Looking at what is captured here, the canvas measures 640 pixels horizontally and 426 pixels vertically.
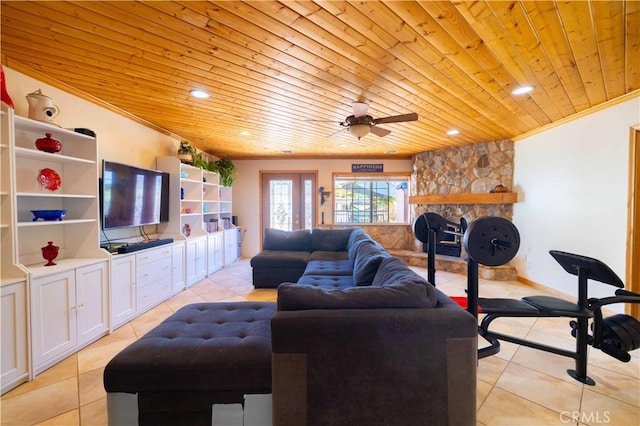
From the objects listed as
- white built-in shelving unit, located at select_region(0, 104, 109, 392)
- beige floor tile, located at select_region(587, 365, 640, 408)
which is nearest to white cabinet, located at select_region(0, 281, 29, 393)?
white built-in shelving unit, located at select_region(0, 104, 109, 392)

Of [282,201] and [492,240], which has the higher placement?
[282,201]

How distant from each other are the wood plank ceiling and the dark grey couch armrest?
5.81 ft

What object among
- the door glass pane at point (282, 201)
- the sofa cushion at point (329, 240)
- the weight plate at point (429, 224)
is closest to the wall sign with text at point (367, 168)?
the door glass pane at point (282, 201)

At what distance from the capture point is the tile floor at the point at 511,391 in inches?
62.8

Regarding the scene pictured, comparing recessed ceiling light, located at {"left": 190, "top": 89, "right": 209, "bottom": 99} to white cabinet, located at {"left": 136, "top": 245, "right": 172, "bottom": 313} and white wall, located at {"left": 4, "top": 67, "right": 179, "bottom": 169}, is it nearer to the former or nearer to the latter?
white wall, located at {"left": 4, "top": 67, "right": 179, "bottom": 169}

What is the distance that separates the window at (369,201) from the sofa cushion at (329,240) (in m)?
1.86

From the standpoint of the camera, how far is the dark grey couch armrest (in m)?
1.25

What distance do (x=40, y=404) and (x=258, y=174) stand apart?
5.19 meters

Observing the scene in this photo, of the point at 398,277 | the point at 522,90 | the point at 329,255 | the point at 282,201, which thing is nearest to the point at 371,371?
the point at 398,277

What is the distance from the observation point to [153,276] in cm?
327

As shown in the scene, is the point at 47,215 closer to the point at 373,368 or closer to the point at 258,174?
the point at 373,368

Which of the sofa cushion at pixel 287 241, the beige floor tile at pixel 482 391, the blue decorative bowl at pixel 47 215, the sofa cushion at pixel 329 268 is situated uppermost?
the blue decorative bowl at pixel 47 215

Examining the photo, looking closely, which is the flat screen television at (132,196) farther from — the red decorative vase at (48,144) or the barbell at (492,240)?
the barbell at (492,240)

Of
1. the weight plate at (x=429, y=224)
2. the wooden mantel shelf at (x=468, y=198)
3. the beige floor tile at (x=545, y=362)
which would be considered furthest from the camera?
the wooden mantel shelf at (x=468, y=198)
